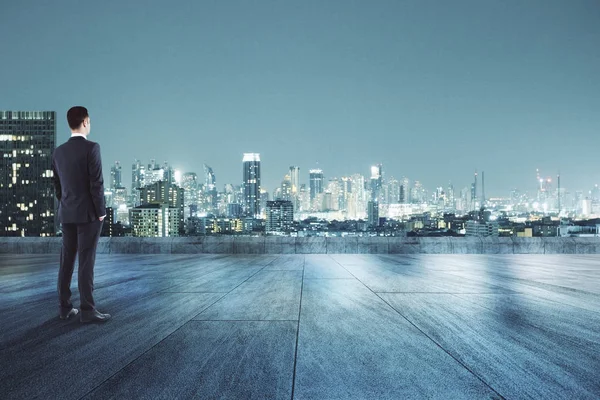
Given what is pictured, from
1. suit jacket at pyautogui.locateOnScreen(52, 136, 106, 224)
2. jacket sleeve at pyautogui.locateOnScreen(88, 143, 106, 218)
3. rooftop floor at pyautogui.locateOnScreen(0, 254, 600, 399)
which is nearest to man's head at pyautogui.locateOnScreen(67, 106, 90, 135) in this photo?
suit jacket at pyautogui.locateOnScreen(52, 136, 106, 224)

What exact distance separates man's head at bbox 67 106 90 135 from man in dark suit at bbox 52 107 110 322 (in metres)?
0.05

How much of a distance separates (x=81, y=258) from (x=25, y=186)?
5031 inches

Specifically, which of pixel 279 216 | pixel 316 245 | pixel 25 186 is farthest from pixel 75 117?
pixel 25 186

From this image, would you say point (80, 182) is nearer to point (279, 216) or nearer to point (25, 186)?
point (279, 216)

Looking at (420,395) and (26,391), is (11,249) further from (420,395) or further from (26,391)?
(420,395)

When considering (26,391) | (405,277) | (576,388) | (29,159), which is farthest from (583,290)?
(29,159)

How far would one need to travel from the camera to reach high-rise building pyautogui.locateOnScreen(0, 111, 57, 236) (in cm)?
10475

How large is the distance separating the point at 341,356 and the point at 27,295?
505 centimetres

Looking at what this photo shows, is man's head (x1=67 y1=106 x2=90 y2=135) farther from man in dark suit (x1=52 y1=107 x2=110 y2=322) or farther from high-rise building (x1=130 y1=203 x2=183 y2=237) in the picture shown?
high-rise building (x1=130 y1=203 x2=183 y2=237)

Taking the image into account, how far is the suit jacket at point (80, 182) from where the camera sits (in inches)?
151

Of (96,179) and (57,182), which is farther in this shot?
(57,182)

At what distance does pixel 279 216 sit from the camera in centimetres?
12562

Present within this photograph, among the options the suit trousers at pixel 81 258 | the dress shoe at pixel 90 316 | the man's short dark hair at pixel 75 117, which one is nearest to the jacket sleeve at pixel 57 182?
the suit trousers at pixel 81 258

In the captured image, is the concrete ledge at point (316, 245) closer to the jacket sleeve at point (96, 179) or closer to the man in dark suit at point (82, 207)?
the man in dark suit at point (82, 207)
